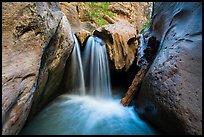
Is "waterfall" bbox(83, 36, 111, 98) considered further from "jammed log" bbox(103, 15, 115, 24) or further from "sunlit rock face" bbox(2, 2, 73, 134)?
"jammed log" bbox(103, 15, 115, 24)

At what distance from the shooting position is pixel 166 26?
3504 mm

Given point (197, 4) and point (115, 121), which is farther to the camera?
point (115, 121)

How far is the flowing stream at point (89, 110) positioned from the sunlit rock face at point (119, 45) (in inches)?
10.0

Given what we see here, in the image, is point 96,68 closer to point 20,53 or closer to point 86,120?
point 86,120

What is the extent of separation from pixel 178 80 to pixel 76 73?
11.5 feet

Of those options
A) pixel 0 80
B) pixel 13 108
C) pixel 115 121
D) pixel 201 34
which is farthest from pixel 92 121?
pixel 201 34

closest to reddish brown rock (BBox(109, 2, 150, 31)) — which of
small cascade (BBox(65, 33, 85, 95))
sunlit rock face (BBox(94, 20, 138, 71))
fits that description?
sunlit rock face (BBox(94, 20, 138, 71))

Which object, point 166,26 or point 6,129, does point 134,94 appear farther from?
point 6,129

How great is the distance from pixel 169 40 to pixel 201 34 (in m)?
0.67

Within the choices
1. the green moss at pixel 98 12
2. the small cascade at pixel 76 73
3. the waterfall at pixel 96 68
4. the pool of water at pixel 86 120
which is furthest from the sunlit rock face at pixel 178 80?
the green moss at pixel 98 12

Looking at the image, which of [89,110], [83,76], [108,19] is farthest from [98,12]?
[89,110]

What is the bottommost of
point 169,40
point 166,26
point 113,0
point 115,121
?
point 115,121

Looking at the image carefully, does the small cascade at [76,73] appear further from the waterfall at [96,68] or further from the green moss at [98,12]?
the green moss at [98,12]

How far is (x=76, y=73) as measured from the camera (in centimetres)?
510
